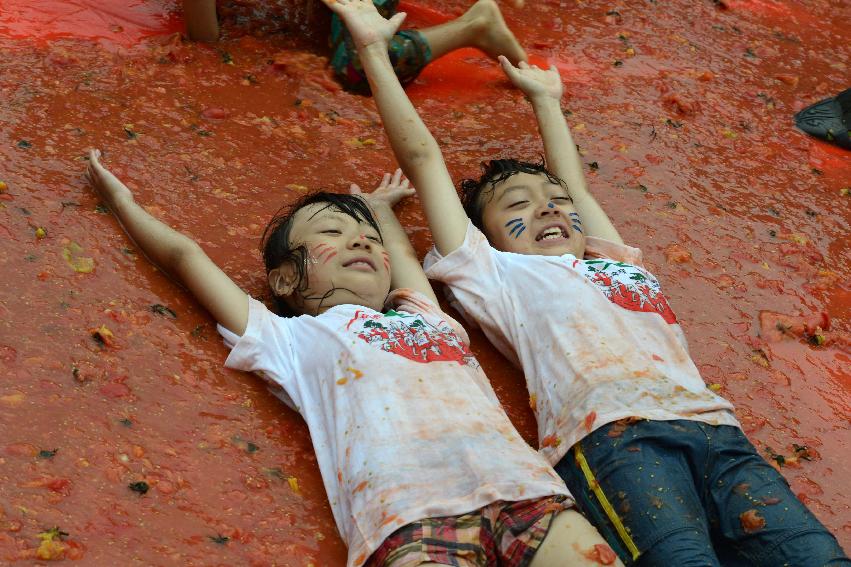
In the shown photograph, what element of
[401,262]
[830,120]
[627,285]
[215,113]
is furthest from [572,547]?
[830,120]

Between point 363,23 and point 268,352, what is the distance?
4.31 ft

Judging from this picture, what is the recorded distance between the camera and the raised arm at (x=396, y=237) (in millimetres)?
3033

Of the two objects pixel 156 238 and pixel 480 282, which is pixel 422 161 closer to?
pixel 480 282

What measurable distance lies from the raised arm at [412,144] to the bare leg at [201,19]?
1117mm

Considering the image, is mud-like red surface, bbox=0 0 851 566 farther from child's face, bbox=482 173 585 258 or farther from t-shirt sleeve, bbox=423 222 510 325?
child's face, bbox=482 173 585 258

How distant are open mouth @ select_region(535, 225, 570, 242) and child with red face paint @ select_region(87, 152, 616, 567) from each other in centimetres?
42

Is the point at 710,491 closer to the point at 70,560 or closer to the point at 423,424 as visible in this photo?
the point at 423,424

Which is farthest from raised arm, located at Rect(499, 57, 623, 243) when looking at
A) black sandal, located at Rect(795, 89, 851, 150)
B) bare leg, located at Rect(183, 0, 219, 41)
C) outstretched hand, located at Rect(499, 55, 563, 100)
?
black sandal, located at Rect(795, 89, 851, 150)

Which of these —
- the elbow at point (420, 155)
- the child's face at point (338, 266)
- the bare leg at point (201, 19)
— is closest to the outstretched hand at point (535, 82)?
the elbow at point (420, 155)

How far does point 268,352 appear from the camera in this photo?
8.91 ft

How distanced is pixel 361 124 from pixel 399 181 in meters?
0.56

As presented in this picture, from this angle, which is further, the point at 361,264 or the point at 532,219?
the point at 532,219

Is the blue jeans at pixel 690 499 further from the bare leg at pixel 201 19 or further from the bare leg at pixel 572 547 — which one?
the bare leg at pixel 201 19

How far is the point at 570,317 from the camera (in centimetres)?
287
